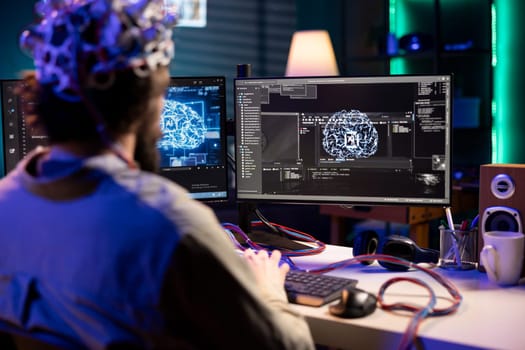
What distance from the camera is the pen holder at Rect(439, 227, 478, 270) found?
178 cm

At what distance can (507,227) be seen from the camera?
1.70 m

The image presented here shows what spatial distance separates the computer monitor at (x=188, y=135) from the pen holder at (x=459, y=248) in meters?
0.71

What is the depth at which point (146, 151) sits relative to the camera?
1.12 meters

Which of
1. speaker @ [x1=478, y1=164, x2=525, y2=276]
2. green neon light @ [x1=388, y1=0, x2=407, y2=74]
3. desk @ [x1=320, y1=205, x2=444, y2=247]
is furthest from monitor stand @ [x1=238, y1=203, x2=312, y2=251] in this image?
green neon light @ [x1=388, y1=0, x2=407, y2=74]

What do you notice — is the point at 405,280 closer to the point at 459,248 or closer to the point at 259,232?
the point at 459,248

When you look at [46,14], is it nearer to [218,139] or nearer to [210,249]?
[210,249]

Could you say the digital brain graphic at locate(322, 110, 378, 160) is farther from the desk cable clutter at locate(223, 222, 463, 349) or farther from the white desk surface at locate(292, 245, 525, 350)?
the white desk surface at locate(292, 245, 525, 350)

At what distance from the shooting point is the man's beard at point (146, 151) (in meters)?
1.07

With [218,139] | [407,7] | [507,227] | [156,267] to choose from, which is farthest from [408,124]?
[407,7]

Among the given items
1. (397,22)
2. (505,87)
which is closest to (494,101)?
(505,87)

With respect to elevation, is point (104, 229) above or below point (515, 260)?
above

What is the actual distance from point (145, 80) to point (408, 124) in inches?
40.9

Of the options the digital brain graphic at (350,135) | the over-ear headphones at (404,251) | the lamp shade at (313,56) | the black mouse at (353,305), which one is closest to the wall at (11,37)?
the lamp shade at (313,56)

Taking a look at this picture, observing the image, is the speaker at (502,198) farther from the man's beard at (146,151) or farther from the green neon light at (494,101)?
the green neon light at (494,101)
